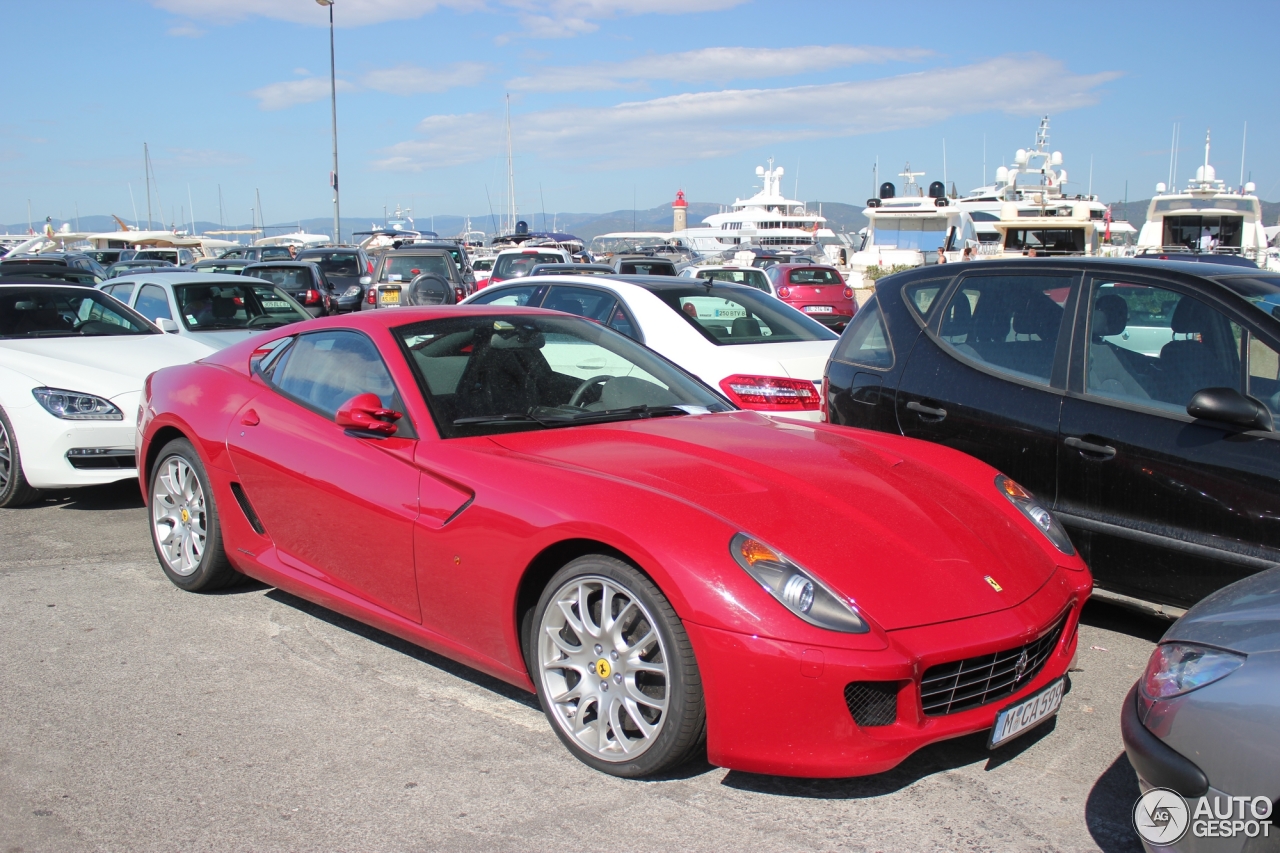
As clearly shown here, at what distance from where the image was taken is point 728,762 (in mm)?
2914

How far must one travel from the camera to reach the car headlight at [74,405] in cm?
649

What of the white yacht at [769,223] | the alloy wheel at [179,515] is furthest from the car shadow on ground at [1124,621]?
the white yacht at [769,223]

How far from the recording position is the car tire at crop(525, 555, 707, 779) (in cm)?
296

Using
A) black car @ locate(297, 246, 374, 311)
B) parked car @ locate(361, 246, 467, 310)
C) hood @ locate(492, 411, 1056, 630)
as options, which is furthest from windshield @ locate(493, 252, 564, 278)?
hood @ locate(492, 411, 1056, 630)

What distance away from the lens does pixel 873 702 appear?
9.25 feet

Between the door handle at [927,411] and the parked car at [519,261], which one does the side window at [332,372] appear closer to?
the door handle at [927,411]

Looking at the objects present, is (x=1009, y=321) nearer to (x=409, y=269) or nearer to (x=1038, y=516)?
(x=1038, y=516)

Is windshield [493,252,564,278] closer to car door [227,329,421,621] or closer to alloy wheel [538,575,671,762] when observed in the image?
car door [227,329,421,621]

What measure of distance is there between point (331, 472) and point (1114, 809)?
9.40ft

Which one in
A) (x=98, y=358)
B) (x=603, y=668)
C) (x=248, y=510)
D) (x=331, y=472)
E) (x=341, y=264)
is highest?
(x=341, y=264)

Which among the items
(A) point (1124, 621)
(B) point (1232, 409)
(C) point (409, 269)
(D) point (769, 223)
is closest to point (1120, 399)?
(B) point (1232, 409)

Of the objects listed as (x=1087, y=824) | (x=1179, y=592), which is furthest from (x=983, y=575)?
(x=1179, y=592)

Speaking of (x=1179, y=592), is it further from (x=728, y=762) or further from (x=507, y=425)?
(x=507, y=425)

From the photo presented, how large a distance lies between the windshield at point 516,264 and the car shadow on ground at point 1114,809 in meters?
19.6
